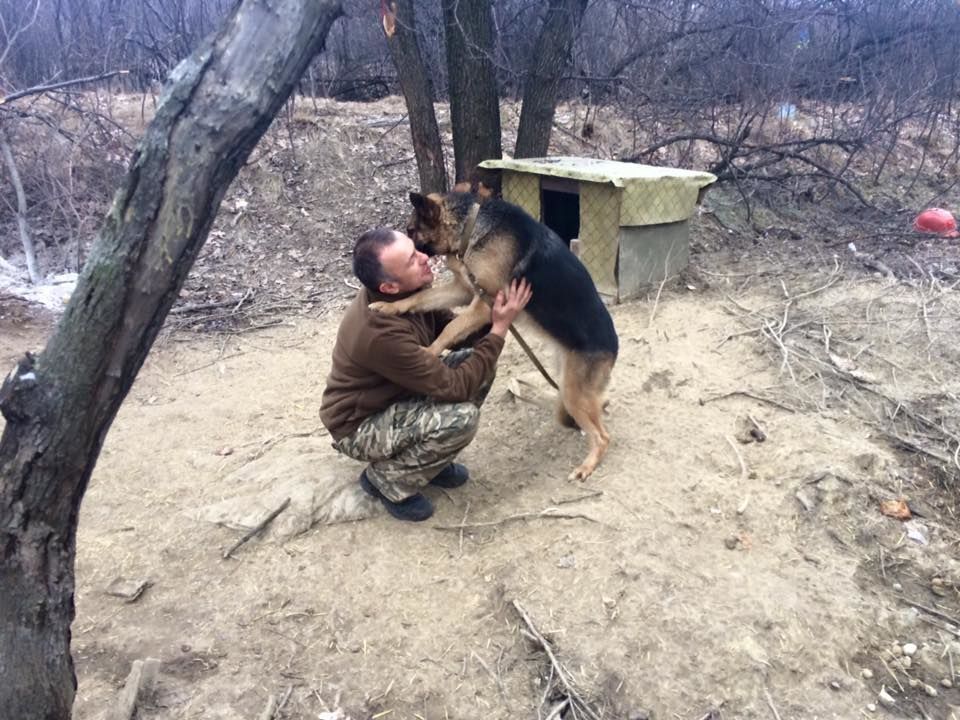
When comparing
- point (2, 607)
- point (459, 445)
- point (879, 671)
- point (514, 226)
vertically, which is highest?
point (514, 226)

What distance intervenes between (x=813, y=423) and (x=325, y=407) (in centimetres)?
303

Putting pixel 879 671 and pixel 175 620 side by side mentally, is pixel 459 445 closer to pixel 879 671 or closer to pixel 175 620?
pixel 175 620

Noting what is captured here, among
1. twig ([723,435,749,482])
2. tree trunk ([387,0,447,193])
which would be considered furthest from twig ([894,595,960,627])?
tree trunk ([387,0,447,193])

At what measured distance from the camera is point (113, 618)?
3469mm

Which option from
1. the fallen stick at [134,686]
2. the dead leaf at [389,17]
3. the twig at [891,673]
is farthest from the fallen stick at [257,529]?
the dead leaf at [389,17]

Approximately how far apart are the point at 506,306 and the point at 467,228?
68 centimetres

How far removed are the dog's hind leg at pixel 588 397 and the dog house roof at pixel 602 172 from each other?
2.28m

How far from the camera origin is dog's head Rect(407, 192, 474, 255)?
14.0 ft

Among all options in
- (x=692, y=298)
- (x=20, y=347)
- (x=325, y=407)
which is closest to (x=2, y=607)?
(x=325, y=407)

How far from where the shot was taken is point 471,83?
7551mm

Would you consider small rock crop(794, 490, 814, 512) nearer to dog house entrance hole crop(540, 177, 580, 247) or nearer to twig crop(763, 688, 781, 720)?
twig crop(763, 688, 781, 720)

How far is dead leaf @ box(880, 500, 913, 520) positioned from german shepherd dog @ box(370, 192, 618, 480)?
60.9 inches

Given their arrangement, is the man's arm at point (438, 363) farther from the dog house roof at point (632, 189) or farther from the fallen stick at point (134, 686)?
the dog house roof at point (632, 189)

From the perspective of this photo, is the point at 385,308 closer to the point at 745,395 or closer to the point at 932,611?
the point at 745,395
